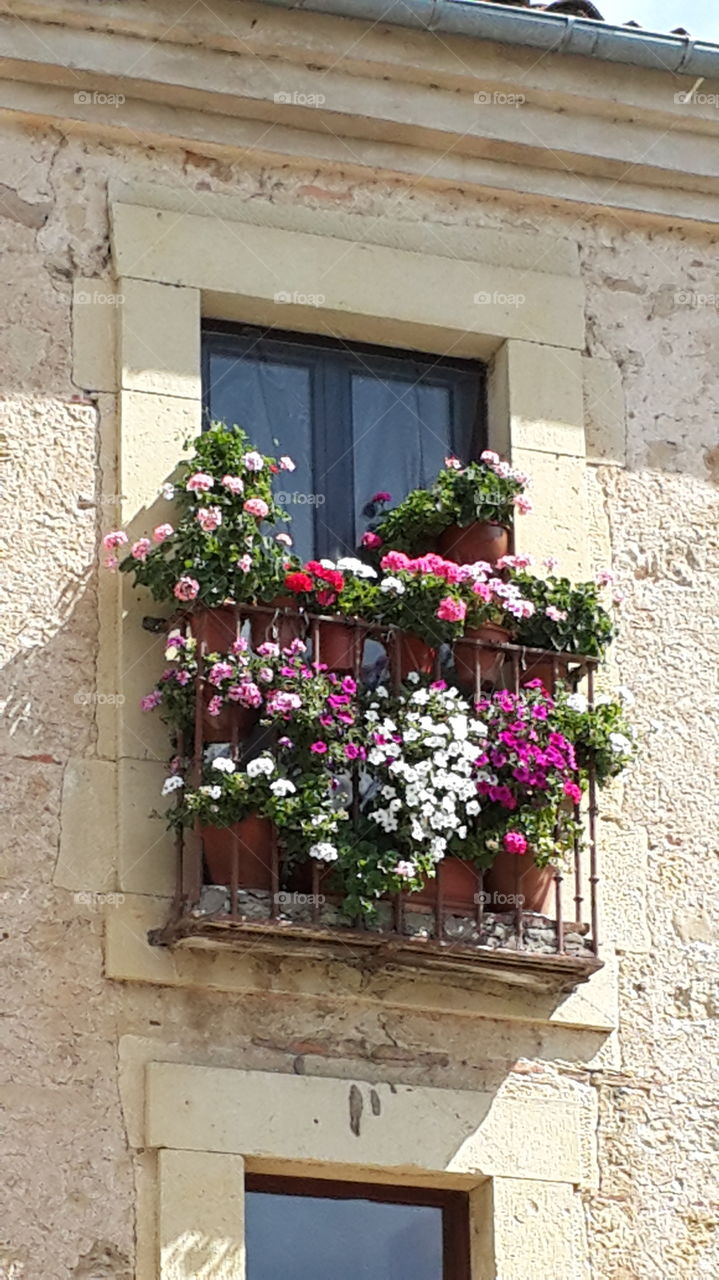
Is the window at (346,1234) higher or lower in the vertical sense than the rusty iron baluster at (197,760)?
lower

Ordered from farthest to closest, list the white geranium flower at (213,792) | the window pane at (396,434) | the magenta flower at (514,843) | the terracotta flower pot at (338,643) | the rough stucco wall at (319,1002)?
the window pane at (396,434) → the terracotta flower pot at (338,643) → the magenta flower at (514,843) → the white geranium flower at (213,792) → the rough stucco wall at (319,1002)

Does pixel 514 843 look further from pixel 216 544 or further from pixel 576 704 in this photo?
pixel 216 544

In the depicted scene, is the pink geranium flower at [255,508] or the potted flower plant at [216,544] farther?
the pink geranium flower at [255,508]

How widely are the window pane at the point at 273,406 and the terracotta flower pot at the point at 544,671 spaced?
803 millimetres

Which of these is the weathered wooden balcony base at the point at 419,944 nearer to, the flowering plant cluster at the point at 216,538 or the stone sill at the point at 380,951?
the stone sill at the point at 380,951

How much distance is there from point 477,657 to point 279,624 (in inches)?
23.5

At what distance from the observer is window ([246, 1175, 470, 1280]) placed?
802 cm

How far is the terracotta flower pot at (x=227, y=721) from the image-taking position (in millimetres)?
8094

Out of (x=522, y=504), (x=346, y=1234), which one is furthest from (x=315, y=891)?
(x=522, y=504)

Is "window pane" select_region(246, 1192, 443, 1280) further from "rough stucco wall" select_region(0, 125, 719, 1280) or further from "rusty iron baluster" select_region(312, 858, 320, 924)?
"rusty iron baluster" select_region(312, 858, 320, 924)

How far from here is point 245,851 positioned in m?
8.00

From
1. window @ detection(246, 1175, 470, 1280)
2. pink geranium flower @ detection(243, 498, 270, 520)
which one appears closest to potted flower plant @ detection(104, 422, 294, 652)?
pink geranium flower @ detection(243, 498, 270, 520)

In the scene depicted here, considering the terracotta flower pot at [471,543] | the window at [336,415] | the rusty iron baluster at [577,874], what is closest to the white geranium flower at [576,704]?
the rusty iron baluster at [577,874]

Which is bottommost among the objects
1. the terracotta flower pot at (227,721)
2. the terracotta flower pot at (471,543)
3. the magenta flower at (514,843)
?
the magenta flower at (514,843)
